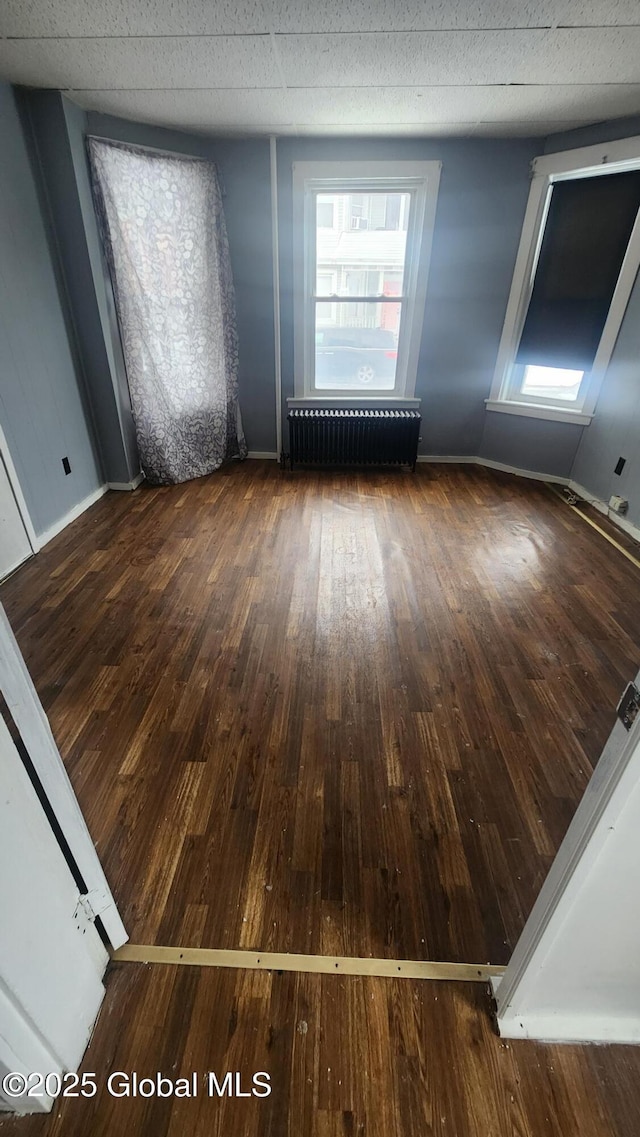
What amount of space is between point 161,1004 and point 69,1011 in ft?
0.73

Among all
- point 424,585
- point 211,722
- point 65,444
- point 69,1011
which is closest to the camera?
point 69,1011

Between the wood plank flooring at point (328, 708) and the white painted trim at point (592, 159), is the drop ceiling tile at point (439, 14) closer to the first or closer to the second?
the white painted trim at point (592, 159)

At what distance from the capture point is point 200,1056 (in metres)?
1.02

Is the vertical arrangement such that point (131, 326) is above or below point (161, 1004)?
above

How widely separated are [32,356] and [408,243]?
9.78ft

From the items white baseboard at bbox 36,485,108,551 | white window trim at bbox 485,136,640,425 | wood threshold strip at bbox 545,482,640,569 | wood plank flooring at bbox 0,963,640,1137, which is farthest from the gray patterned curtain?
wood plank flooring at bbox 0,963,640,1137

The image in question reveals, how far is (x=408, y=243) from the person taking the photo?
12.6 ft

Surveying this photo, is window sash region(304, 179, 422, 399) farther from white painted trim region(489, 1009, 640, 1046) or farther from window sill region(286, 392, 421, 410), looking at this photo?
white painted trim region(489, 1009, 640, 1046)

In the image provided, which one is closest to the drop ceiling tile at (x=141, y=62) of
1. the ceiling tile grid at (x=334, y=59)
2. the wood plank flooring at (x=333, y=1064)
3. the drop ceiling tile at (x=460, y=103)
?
the ceiling tile grid at (x=334, y=59)

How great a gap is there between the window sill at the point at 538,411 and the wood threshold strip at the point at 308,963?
148 inches

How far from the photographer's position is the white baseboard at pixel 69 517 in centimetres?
306

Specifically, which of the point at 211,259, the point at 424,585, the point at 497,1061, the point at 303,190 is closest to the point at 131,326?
the point at 211,259

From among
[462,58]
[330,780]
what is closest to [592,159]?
[462,58]

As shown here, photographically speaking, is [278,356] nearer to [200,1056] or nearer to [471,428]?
[471,428]
